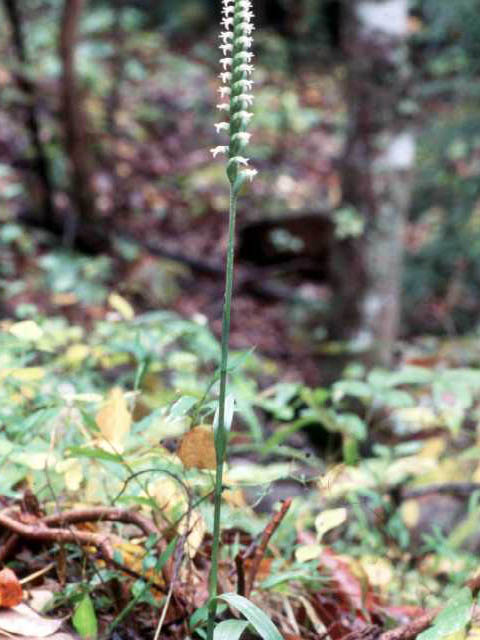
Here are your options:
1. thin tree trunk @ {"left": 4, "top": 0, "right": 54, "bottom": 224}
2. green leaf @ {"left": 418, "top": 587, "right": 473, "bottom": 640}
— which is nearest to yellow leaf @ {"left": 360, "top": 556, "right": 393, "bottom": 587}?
green leaf @ {"left": 418, "top": 587, "right": 473, "bottom": 640}

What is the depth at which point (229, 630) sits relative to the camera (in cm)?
94

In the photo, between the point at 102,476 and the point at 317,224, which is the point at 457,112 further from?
the point at 102,476

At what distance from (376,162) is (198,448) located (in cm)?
343

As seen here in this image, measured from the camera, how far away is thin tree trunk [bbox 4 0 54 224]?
18.2 feet

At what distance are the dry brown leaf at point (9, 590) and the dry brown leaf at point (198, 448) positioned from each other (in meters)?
0.28

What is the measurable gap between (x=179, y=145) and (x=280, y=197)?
1416mm

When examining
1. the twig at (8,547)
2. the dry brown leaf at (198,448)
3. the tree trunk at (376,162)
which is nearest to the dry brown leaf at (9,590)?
the twig at (8,547)

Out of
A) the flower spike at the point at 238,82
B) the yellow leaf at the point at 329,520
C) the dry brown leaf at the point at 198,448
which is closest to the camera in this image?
the flower spike at the point at 238,82

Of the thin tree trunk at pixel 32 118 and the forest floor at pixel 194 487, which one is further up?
the thin tree trunk at pixel 32 118

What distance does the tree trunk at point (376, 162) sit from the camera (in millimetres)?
4246

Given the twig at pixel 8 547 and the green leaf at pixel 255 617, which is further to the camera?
the twig at pixel 8 547

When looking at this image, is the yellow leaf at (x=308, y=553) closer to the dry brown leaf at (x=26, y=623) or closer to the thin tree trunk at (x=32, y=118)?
the dry brown leaf at (x=26, y=623)

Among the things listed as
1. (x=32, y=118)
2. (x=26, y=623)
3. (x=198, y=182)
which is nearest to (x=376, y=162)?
(x=32, y=118)

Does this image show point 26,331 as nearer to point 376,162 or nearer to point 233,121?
point 233,121
